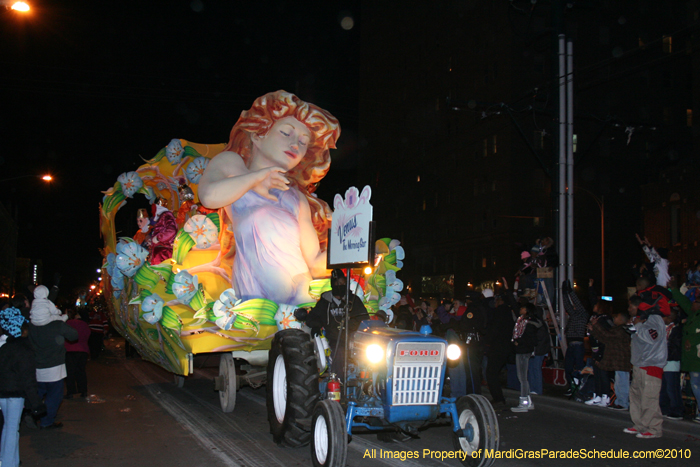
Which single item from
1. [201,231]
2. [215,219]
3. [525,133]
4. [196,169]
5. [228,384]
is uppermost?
[525,133]

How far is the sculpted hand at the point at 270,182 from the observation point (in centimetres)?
1056

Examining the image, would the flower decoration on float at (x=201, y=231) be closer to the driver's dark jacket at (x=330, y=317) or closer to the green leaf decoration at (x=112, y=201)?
the green leaf decoration at (x=112, y=201)

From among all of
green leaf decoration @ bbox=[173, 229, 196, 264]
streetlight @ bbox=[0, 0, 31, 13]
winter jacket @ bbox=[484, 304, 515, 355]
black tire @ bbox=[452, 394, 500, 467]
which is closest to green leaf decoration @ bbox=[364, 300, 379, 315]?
winter jacket @ bbox=[484, 304, 515, 355]

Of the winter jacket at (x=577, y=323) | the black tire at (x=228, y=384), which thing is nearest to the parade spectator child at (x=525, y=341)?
the winter jacket at (x=577, y=323)

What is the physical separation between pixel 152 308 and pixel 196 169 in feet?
10.3

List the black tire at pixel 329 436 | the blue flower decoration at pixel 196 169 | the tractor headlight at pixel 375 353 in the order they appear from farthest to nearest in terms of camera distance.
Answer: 1. the blue flower decoration at pixel 196 169
2. the tractor headlight at pixel 375 353
3. the black tire at pixel 329 436

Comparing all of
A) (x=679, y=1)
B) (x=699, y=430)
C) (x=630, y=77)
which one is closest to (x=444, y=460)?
(x=699, y=430)

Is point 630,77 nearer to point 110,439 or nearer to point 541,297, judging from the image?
point 541,297

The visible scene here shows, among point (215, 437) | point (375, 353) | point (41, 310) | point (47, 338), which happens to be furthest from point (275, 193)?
point (375, 353)

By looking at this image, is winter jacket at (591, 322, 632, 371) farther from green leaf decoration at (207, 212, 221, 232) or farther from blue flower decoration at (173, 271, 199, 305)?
green leaf decoration at (207, 212, 221, 232)

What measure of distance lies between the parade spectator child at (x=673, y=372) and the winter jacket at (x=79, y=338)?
982 cm

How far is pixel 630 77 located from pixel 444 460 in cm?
4113

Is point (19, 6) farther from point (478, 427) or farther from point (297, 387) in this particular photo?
point (478, 427)

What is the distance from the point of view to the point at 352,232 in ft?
22.8
